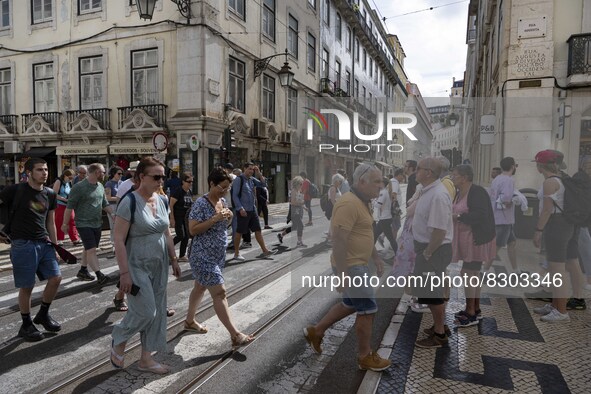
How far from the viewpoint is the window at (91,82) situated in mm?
16922

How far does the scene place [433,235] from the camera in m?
3.64

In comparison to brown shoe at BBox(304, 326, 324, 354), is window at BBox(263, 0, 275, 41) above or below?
above

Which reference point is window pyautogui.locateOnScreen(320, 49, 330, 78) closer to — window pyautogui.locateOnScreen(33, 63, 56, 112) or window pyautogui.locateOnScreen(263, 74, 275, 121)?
window pyautogui.locateOnScreen(263, 74, 275, 121)

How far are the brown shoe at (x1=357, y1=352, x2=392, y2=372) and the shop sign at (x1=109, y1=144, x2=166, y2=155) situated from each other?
13.6 m

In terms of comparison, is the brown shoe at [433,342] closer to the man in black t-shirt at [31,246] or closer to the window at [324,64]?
the man in black t-shirt at [31,246]

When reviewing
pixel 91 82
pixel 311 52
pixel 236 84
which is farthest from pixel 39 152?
pixel 311 52

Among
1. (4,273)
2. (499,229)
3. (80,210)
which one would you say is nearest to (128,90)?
(4,273)

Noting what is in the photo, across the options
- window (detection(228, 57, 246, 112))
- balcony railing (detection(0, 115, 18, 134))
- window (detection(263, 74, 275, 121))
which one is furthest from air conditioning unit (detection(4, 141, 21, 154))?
window (detection(263, 74, 275, 121))

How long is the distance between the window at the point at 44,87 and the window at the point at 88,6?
2.87 meters

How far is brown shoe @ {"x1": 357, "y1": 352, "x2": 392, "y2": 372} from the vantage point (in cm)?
334

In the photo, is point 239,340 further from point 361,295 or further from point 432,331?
point 432,331

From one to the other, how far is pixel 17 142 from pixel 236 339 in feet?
63.6

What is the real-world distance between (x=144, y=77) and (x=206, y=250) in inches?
562

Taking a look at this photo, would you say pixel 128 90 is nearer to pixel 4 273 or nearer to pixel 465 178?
pixel 4 273
